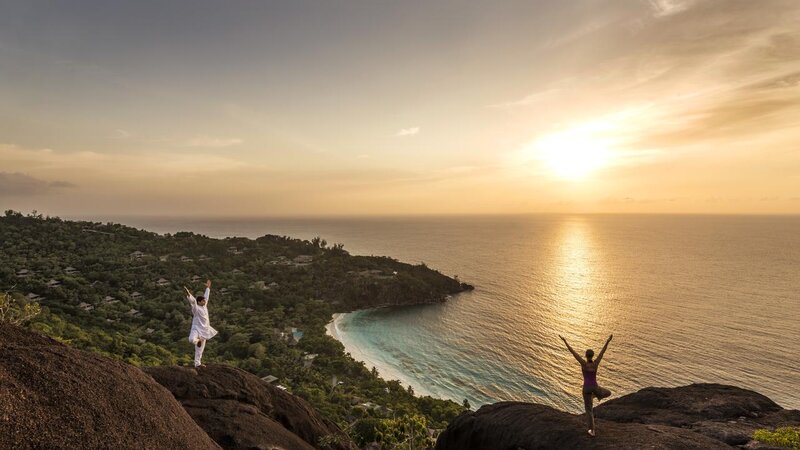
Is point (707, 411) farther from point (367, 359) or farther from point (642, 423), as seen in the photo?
point (367, 359)

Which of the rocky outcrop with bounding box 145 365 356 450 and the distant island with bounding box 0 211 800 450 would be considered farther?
the rocky outcrop with bounding box 145 365 356 450

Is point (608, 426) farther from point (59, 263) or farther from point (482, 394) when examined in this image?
point (59, 263)

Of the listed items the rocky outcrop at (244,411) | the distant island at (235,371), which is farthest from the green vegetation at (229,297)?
the rocky outcrop at (244,411)

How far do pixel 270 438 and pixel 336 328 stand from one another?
62433 mm

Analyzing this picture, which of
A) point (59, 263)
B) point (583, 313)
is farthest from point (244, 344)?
point (583, 313)

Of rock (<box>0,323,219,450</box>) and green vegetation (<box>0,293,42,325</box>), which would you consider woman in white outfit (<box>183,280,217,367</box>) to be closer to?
rock (<box>0,323,219,450</box>)

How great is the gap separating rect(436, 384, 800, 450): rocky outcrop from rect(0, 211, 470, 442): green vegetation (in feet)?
43.6

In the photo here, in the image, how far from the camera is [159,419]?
351 inches

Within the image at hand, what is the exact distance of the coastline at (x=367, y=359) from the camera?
49763 millimetres

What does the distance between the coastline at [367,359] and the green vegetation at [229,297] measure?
3232 mm

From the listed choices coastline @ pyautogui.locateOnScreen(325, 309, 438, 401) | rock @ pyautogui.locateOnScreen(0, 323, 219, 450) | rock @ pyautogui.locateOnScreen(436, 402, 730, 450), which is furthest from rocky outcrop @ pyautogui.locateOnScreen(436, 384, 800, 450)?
coastline @ pyautogui.locateOnScreen(325, 309, 438, 401)

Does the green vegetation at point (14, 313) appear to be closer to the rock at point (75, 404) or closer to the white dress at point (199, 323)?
the white dress at point (199, 323)

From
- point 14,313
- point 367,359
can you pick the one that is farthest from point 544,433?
point 367,359

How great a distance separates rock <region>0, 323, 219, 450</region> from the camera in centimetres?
628
